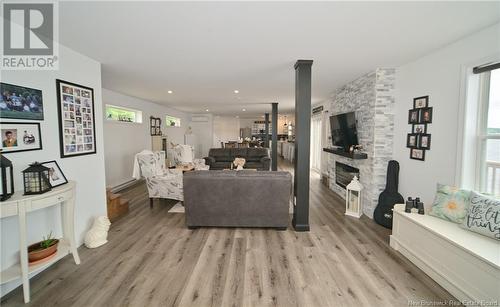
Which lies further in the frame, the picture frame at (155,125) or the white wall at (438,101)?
the picture frame at (155,125)

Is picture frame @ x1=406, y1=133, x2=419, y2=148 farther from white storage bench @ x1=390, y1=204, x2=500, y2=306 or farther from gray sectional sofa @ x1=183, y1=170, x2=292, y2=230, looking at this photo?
gray sectional sofa @ x1=183, y1=170, x2=292, y2=230

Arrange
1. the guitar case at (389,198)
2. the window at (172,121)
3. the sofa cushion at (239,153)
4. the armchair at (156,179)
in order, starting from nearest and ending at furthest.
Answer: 1. the guitar case at (389,198)
2. the armchair at (156,179)
3. the sofa cushion at (239,153)
4. the window at (172,121)

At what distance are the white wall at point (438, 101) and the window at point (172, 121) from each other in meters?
7.80

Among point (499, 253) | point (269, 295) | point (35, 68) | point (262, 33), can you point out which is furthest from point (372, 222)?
point (35, 68)

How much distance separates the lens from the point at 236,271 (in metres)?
2.28

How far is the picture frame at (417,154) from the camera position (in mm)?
3006

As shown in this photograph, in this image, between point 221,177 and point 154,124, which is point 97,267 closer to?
point 221,177

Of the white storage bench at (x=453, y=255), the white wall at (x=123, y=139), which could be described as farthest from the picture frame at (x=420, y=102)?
the white wall at (x=123, y=139)

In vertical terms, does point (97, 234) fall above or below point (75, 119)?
below

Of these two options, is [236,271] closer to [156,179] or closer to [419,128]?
[156,179]

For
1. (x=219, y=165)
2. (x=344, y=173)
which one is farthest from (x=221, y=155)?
(x=344, y=173)

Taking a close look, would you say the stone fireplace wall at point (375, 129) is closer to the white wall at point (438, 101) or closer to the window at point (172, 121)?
the white wall at point (438, 101)

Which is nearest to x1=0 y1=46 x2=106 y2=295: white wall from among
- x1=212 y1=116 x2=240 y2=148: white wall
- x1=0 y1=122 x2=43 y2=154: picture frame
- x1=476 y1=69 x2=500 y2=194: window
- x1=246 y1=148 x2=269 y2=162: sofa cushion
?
x1=0 y1=122 x2=43 y2=154: picture frame

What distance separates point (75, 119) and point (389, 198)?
4.68 metres
